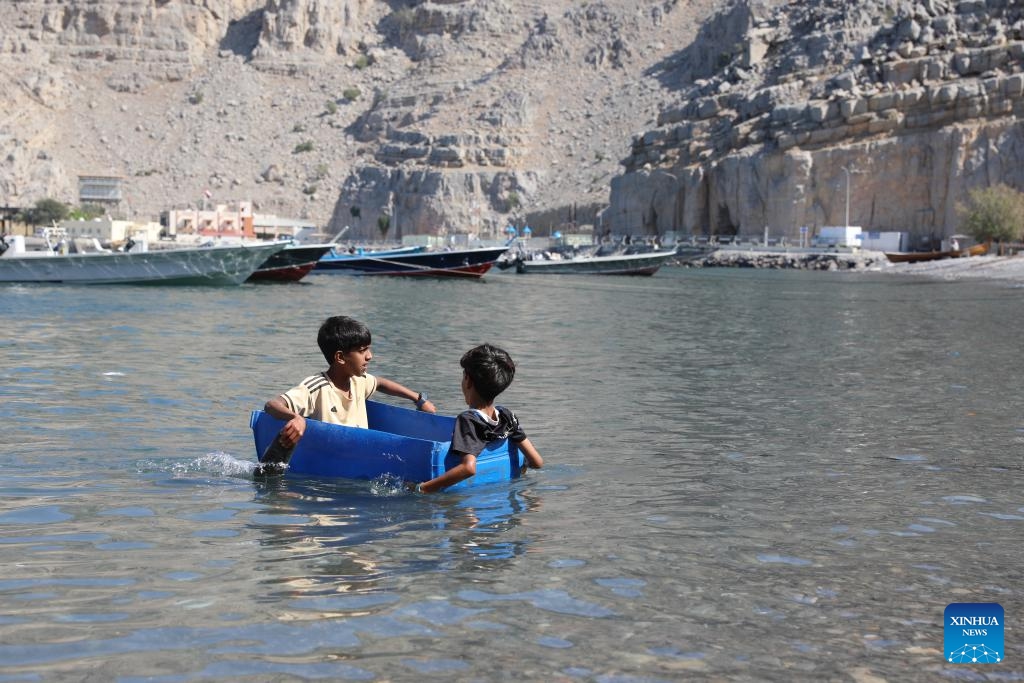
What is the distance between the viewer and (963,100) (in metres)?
90.1

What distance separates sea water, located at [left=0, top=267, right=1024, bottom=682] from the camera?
259 inches

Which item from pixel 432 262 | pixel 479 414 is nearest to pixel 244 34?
pixel 432 262

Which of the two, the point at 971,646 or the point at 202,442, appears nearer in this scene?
the point at 971,646

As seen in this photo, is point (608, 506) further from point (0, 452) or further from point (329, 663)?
point (0, 452)

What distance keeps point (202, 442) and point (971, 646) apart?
8346 millimetres

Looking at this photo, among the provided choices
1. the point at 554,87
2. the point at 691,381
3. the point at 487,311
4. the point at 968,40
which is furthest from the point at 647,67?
the point at 691,381

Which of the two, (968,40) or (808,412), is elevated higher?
(968,40)

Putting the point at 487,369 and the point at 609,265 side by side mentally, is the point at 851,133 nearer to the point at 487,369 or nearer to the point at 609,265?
the point at 609,265

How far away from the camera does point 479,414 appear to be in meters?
9.70

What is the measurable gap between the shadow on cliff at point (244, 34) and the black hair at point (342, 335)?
540 feet

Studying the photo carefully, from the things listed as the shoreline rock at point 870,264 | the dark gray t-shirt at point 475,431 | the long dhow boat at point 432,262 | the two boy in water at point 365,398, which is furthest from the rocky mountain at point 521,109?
the dark gray t-shirt at point 475,431

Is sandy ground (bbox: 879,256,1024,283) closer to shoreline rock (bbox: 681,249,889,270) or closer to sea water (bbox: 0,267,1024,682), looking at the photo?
shoreline rock (bbox: 681,249,889,270)

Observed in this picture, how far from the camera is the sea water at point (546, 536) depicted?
6.57 meters

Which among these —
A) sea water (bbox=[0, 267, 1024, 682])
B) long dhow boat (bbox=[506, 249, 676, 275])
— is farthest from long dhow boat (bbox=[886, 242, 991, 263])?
sea water (bbox=[0, 267, 1024, 682])
